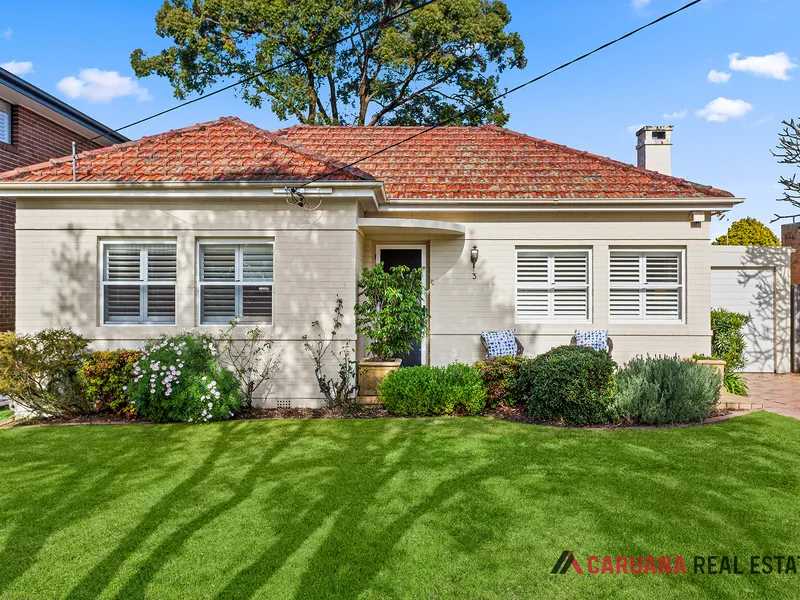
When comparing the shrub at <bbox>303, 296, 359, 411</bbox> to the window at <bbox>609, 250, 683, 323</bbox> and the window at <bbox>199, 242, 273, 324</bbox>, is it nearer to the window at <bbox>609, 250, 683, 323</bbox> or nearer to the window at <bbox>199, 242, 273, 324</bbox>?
the window at <bbox>199, 242, 273, 324</bbox>

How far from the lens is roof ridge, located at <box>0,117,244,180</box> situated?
30.9 feet

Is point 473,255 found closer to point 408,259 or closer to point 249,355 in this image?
point 408,259

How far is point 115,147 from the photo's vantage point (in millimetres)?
10203

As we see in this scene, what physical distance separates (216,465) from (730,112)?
19034mm

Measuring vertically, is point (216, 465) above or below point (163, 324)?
below

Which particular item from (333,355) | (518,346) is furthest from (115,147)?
(518,346)

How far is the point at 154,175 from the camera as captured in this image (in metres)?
9.24

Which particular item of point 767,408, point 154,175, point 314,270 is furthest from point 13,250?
point 767,408

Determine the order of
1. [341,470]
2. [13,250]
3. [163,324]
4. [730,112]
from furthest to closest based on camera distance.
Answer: [730,112] < [13,250] < [163,324] < [341,470]

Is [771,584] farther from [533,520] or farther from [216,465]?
[216,465]

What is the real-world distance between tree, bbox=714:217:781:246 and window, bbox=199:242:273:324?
51.4ft

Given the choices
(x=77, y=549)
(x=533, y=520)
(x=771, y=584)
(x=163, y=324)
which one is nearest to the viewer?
(x=771, y=584)

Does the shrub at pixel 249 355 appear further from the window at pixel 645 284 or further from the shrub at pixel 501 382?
the window at pixel 645 284

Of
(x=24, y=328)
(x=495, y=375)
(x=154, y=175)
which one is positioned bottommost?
(x=495, y=375)
